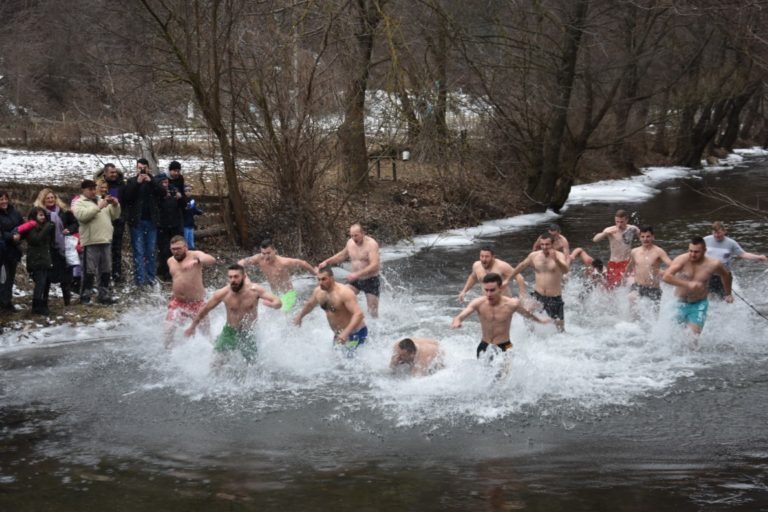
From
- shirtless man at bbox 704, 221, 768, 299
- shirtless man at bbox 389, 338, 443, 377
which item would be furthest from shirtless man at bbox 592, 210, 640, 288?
shirtless man at bbox 389, 338, 443, 377

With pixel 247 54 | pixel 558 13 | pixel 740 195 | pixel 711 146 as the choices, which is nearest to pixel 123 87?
pixel 247 54

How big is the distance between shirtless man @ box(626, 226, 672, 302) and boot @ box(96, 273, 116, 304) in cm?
761

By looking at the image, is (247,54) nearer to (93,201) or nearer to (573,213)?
(93,201)

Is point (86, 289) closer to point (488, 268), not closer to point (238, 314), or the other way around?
point (238, 314)

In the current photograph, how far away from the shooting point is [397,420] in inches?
338

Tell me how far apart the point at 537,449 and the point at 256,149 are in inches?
421

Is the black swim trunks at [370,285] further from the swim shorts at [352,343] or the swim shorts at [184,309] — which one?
the swim shorts at [184,309]

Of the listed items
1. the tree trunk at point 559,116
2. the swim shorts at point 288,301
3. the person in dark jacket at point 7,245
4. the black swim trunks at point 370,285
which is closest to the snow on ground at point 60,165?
the person in dark jacket at point 7,245

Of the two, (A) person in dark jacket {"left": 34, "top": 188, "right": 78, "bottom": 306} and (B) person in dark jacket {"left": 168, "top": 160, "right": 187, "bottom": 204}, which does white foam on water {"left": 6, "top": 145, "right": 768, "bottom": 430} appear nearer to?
(A) person in dark jacket {"left": 34, "top": 188, "right": 78, "bottom": 306}

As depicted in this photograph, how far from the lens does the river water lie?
674cm

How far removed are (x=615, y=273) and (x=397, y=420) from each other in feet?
20.3

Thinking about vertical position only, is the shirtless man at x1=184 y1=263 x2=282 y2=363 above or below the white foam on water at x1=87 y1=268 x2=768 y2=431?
above

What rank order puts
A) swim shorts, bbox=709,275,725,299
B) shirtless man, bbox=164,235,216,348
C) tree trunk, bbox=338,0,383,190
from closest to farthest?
shirtless man, bbox=164,235,216,348, swim shorts, bbox=709,275,725,299, tree trunk, bbox=338,0,383,190

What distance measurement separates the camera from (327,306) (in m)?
10.3
